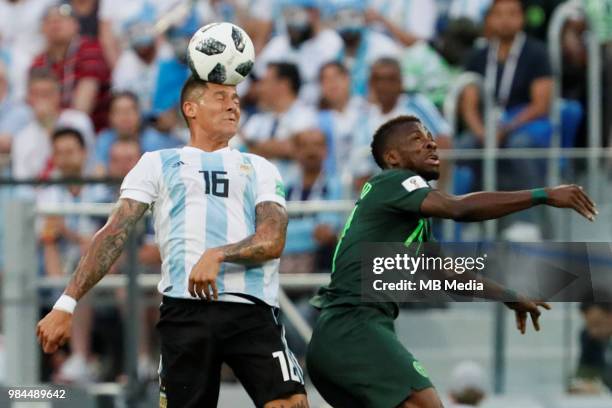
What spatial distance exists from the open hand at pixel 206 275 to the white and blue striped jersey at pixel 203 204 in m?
0.20

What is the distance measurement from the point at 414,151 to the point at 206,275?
136 cm

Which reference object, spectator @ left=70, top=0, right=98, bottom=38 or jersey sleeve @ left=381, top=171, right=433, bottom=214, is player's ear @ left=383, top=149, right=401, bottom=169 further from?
spectator @ left=70, top=0, right=98, bottom=38

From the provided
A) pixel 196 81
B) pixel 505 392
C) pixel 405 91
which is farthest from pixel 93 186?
pixel 196 81

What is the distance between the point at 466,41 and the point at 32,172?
3.80 m

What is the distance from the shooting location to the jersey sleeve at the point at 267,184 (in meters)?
6.37

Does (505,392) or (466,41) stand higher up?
(466,41)

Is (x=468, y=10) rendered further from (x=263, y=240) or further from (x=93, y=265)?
(x=93, y=265)

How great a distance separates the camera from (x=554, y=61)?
11.1 meters

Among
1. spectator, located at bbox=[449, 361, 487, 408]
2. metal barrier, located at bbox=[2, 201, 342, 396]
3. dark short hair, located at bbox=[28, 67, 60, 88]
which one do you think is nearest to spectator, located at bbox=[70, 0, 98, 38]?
dark short hair, located at bbox=[28, 67, 60, 88]

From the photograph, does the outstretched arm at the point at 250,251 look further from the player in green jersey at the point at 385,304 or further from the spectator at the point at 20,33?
the spectator at the point at 20,33

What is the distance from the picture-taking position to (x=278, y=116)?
11.5 m

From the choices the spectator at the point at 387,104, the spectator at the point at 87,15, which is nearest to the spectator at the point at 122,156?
the spectator at the point at 87,15

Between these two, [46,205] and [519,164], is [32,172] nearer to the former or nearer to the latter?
[46,205]

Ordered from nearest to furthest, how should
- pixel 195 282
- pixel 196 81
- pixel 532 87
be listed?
1. pixel 195 282
2. pixel 196 81
3. pixel 532 87
